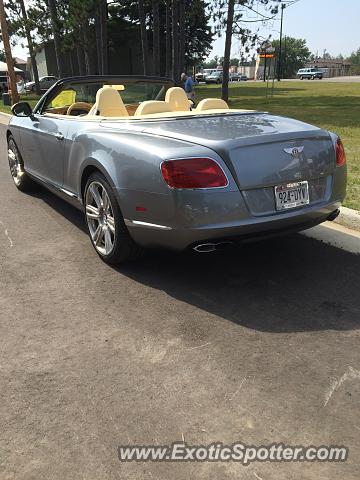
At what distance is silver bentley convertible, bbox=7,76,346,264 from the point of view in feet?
10.5

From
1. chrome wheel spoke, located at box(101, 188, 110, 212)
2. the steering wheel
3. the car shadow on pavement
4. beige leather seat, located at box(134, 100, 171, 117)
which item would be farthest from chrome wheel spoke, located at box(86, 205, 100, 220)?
the steering wheel

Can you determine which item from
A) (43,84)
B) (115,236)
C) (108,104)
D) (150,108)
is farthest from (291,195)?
(43,84)

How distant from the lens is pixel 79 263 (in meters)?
4.20

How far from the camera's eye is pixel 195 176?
316cm

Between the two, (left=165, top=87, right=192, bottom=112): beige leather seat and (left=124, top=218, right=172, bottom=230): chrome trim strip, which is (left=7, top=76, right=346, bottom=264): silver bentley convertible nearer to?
(left=124, top=218, right=172, bottom=230): chrome trim strip

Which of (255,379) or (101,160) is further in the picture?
(101,160)

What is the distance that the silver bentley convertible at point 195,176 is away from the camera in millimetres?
3195

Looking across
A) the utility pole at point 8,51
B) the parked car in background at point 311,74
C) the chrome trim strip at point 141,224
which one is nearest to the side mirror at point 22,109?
the chrome trim strip at point 141,224

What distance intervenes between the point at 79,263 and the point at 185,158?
5.11 feet

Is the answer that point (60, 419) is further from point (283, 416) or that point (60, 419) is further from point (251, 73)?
point (251, 73)

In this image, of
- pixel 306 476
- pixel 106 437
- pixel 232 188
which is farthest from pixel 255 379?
pixel 232 188

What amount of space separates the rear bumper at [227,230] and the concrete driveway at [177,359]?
427 millimetres

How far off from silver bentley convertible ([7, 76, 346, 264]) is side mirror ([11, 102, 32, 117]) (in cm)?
138

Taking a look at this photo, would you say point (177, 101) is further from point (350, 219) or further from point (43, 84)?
point (43, 84)
